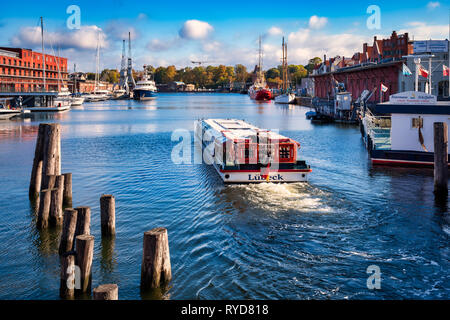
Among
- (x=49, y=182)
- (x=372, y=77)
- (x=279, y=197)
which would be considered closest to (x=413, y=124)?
(x=279, y=197)

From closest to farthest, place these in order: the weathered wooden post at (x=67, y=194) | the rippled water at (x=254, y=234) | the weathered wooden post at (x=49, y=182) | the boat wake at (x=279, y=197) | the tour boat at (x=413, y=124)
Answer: the rippled water at (x=254, y=234) → the weathered wooden post at (x=49, y=182) → the boat wake at (x=279, y=197) → the weathered wooden post at (x=67, y=194) → the tour boat at (x=413, y=124)

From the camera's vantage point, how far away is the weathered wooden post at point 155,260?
11617 millimetres

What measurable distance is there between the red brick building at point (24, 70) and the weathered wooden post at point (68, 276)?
340ft

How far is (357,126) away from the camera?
68250mm

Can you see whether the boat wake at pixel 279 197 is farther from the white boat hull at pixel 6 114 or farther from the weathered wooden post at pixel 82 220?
the white boat hull at pixel 6 114

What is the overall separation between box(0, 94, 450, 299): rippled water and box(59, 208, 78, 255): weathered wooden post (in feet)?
2.42

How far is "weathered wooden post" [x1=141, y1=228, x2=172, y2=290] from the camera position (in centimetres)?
1162

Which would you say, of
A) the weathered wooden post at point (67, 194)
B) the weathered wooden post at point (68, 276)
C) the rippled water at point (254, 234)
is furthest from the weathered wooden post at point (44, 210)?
the weathered wooden post at point (68, 276)

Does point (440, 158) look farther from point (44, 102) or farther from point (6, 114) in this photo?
point (44, 102)

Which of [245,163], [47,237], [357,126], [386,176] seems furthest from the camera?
[357,126]

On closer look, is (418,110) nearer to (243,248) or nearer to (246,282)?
(243,248)

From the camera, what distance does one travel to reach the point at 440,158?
72.3 feet

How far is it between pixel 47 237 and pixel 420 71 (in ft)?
82.8

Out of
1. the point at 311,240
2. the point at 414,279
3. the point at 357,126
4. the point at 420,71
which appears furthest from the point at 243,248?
the point at 357,126
